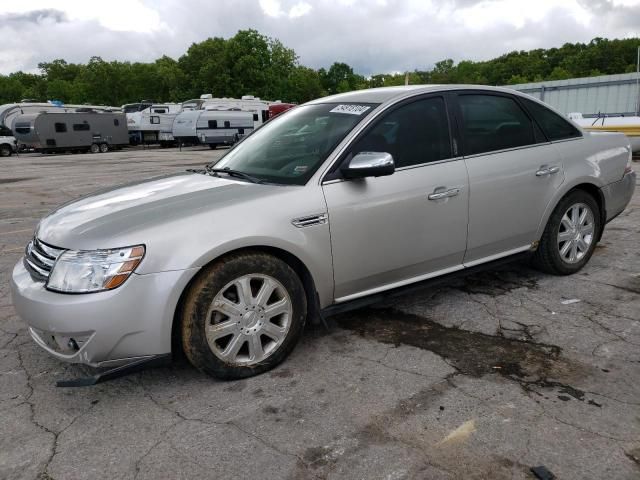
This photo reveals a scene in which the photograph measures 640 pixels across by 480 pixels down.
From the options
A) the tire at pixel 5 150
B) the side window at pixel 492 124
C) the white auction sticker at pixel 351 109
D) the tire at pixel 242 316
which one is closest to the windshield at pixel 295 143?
the white auction sticker at pixel 351 109

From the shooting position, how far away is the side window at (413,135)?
3398mm

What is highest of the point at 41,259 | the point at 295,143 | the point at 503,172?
the point at 295,143

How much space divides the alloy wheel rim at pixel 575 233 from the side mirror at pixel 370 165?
1971 mm

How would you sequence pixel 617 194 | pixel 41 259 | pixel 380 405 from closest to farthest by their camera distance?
pixel 380 405 < pixel 41 259 < pixel 617 194

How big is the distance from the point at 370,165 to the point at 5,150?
3088cm

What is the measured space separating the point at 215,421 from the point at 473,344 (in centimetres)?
165

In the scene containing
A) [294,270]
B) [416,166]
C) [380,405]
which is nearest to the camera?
[380,405]

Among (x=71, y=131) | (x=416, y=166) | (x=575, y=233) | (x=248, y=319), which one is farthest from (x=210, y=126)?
(x=248, y=319)

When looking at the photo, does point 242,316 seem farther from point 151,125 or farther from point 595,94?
point 151,125

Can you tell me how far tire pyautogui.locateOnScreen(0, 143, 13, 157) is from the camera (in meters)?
28.3

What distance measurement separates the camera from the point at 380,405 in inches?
106

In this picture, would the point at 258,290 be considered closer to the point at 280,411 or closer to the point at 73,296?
the point at 280,411

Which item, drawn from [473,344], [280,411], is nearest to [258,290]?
[280,411]

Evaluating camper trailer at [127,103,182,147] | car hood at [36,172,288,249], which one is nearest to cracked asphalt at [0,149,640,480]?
car hood at [36,172,288,249]
